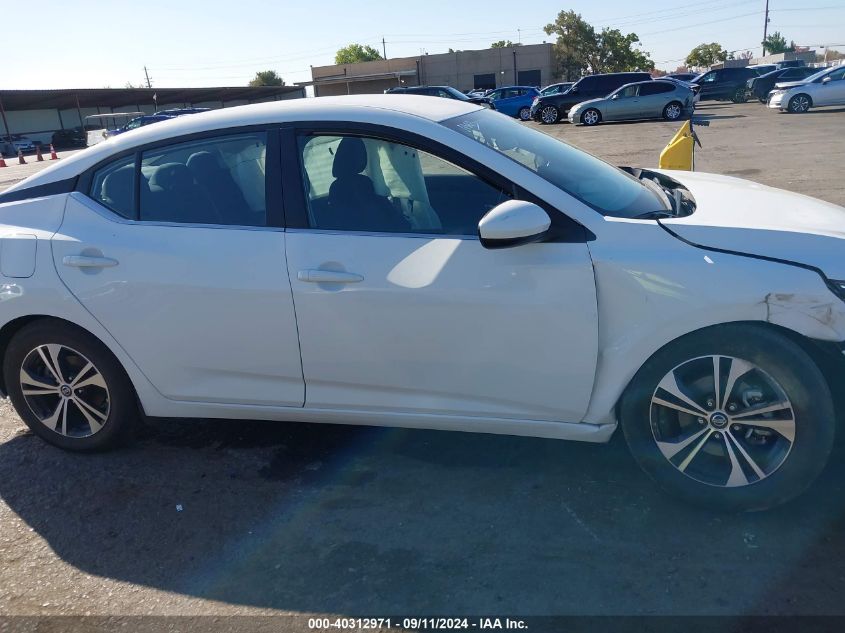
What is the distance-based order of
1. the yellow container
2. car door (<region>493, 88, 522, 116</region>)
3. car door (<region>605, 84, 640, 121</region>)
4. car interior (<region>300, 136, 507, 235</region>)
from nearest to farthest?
car interior (<region>300, 136, 507, 235</region>), the yellow container, car door (<region>605, 84, 640, 121</region>), car door (<region>493, 88, 522, 116</region>)

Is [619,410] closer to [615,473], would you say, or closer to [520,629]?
[615,473]

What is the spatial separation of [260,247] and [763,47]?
4459 inches

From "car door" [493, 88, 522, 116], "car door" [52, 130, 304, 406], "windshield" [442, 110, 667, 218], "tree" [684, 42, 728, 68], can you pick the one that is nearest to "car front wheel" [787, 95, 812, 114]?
"car door" [493, 88, 522, 116]

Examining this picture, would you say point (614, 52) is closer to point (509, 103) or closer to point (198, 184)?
point (509, 103)

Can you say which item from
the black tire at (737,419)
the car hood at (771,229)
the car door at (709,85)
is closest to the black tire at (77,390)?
the black tire at (737,419)

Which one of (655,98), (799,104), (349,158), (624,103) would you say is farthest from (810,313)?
(799,104)

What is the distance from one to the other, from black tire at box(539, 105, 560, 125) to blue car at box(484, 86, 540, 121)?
278 cm

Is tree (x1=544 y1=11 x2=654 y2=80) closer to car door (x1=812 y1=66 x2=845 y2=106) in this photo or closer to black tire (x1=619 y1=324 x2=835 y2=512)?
car door (x1=812 y1=66 x2=845 y2=106)

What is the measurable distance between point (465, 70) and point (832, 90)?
47274 mm

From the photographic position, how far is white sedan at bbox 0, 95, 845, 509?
273cm

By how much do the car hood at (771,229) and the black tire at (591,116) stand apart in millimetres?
23794

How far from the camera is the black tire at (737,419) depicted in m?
2.66

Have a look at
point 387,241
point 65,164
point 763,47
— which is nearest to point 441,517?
point 387,241

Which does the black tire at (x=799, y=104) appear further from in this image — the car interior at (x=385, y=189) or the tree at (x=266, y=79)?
the tree at (x=266, y=79)
